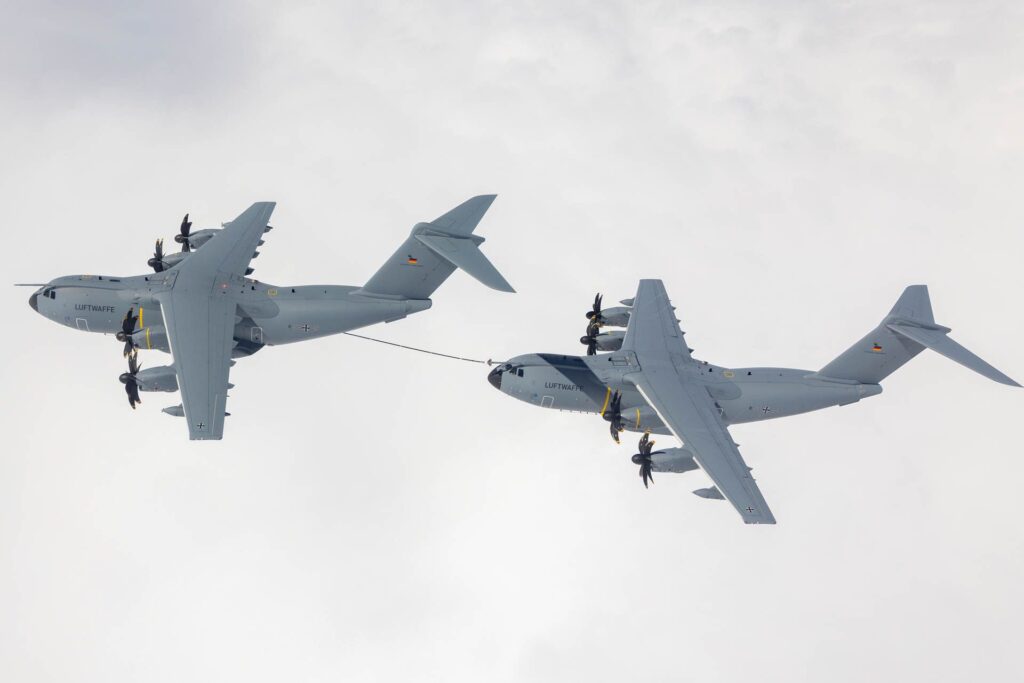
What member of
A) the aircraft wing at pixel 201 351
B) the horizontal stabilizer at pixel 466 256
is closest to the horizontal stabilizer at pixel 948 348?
the horizontal stabilizer at pixel 466 256

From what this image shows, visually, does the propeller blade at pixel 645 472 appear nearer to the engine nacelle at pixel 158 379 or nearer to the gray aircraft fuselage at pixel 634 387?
the gray aircraft fuselage at pixel 634 387

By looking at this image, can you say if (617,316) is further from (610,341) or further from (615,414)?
(615,414)

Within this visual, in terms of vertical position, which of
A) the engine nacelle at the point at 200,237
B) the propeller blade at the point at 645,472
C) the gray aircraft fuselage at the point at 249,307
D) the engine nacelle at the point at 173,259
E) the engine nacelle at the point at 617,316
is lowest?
the propeller blade at the point at 645,472

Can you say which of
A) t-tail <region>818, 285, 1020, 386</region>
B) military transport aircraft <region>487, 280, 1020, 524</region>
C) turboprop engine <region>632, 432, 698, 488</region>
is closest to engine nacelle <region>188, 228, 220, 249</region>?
military transport aircraft <region>487, 280, 1020, 524</region>

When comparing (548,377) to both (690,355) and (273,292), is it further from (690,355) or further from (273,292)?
(273,292)

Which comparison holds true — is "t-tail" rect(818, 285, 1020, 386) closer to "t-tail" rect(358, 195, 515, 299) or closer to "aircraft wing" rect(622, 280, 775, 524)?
"aircraft wing" rect(622, 280, 775, 524)

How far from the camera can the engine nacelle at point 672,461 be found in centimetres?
6222

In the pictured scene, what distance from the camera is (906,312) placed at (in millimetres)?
67562

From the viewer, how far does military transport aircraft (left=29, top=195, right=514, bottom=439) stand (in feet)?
208

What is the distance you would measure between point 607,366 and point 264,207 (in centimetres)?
1837

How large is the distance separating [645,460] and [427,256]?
1486 centimetres

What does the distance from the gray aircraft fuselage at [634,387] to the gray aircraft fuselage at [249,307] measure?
7.34 m

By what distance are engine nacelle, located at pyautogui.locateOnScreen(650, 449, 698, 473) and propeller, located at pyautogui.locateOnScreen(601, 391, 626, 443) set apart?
2.52 metres

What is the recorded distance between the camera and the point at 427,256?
225ft
